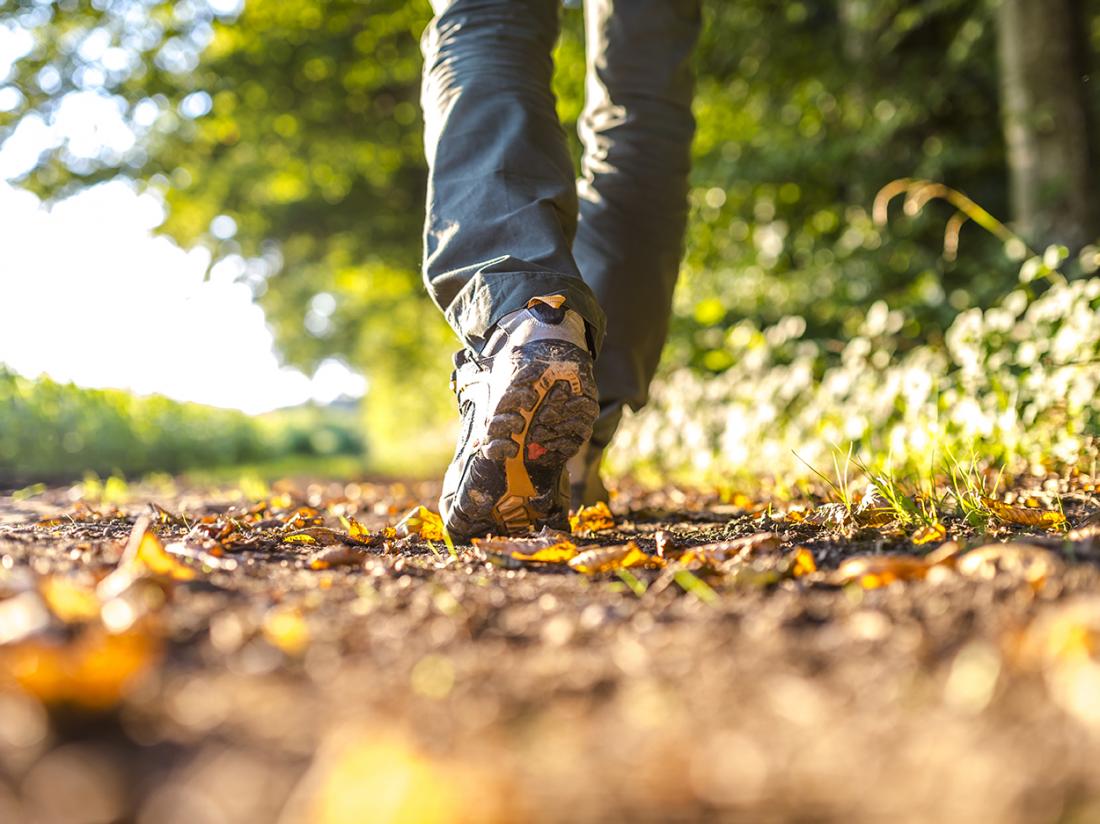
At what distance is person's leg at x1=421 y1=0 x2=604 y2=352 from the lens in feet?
5.12

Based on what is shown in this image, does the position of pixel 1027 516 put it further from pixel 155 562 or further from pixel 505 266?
pixel 155 562

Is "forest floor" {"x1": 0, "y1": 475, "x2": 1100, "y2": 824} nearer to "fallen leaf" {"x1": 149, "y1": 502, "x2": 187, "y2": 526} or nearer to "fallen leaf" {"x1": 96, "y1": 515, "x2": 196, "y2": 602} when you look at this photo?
"fallen leaf" {"x1": 96, "y1": 515, "x2": 196, "y2": 602}

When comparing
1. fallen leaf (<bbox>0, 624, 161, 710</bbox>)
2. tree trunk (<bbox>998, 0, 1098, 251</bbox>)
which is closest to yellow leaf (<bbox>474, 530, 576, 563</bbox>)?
fallen leaf (<bbox>0, 624, 161, 710</bbox>)

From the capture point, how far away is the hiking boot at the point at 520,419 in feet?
4.81

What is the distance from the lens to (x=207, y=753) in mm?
598

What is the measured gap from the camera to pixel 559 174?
1.72 metres

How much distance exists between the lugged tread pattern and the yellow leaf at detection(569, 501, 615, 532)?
352 millimetres

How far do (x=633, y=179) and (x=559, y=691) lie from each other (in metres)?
1.67

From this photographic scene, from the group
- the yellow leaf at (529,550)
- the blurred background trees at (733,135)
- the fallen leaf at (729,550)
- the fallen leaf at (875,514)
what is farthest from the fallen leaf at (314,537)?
the blurred background trees at (733,135)

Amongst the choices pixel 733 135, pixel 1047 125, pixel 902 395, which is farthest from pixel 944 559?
pixel 733 135

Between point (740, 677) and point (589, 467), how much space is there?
142 cm

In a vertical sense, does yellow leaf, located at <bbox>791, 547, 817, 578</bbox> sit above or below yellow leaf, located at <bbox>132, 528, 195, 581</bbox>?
below

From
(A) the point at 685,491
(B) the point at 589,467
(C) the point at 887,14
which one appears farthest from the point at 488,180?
(C) the point at 887,14

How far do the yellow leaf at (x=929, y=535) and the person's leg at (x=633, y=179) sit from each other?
2.73 ft
